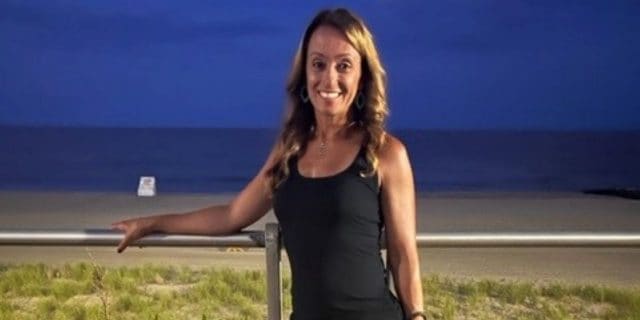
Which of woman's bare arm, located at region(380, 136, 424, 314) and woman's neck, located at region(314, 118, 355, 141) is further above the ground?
woman's neck, located at region(314, 118, 355, 141)

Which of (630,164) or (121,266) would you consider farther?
(630,164)

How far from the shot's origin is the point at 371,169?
2201 mm

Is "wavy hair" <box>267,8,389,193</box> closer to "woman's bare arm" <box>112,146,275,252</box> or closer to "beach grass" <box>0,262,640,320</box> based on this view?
"woman's bare arm" <box>112,146,275,252</box>

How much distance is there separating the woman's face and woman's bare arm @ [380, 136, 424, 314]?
0.15m

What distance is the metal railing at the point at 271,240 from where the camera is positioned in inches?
98.7

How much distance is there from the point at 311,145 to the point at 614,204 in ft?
75.3

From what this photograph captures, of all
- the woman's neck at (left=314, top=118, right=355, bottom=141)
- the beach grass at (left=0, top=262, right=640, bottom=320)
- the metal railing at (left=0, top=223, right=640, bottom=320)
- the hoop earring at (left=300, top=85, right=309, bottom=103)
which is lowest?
the beach grass at (left=0, top=262, right=640, bottom=320)

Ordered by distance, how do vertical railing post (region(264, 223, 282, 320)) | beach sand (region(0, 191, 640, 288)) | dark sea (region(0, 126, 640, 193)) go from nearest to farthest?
1. vertical railing post (region(264, 223, 282, 320))
2. beach sand (region(0, 191, 640, 288))
3. dark sea (region(0, 126, 640, 193))

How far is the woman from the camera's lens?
221 centimetres

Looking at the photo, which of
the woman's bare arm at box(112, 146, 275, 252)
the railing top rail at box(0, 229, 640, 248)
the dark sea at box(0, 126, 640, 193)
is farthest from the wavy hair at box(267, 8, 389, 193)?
the dark sea at box(0, 126, 640, 193)

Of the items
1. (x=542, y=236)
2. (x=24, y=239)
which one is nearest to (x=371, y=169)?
(x=542, y=236)

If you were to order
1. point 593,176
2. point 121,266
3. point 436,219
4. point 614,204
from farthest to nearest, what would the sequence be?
point 593,176 < point 614,204 < point 436,219 < point 121,266

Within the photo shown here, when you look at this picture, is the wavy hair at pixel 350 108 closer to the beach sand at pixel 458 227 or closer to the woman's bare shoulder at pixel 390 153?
the woman's bare shoulder at pixel 390 153

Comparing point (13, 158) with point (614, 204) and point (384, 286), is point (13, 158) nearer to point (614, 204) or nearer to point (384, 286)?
point (614, 204)
